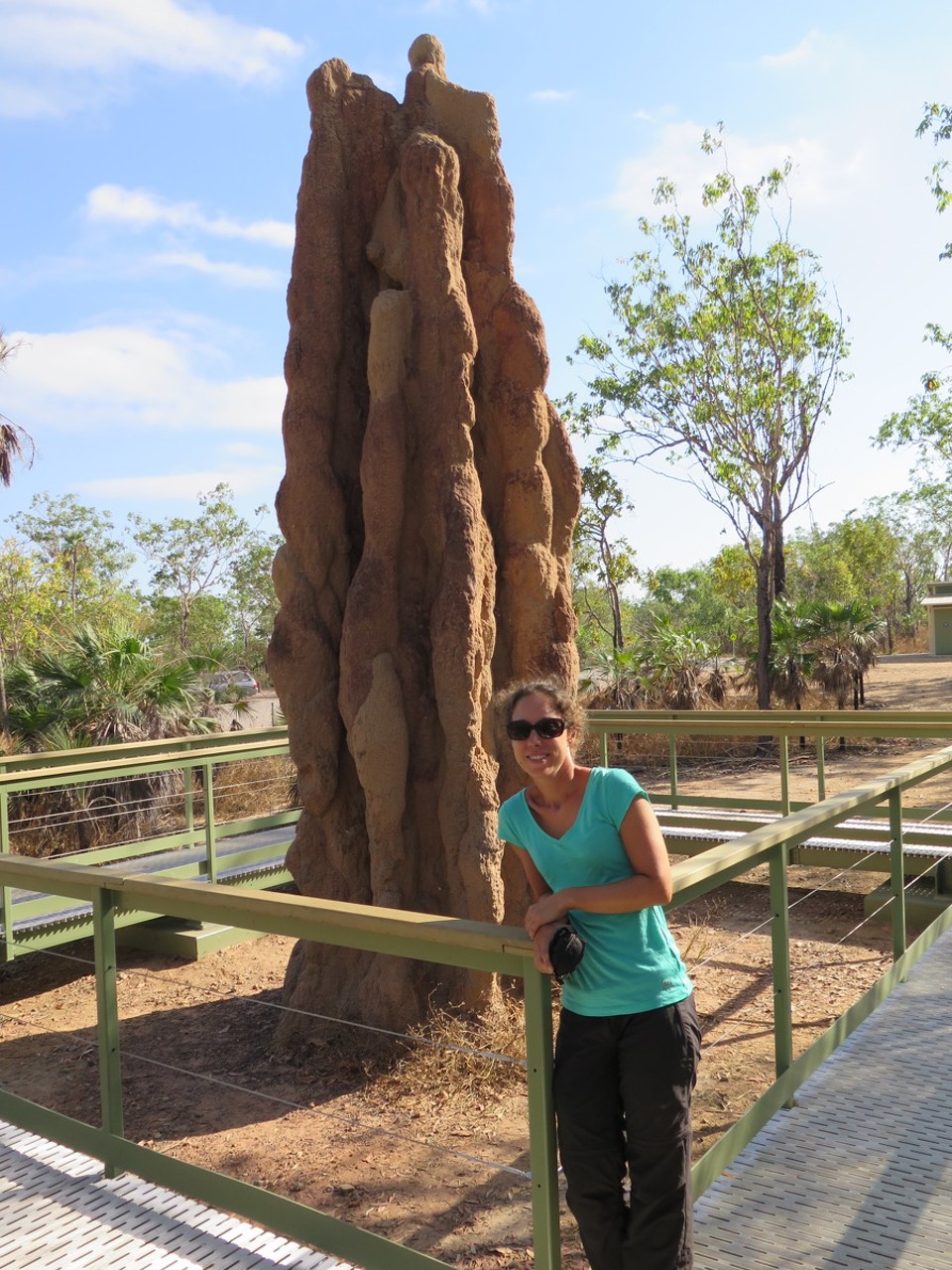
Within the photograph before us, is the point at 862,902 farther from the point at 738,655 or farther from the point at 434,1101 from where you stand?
the point at 738,655

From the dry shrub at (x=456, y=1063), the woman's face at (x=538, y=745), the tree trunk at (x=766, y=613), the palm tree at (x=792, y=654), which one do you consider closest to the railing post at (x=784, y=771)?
the dry shrub at (x=456, y=1063)

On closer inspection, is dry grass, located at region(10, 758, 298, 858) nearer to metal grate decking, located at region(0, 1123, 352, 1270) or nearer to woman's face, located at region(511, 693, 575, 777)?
metal grate decking, located at region(0, 1123, 352, 1270)

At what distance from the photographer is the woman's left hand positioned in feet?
7.44

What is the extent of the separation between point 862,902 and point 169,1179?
287 inches

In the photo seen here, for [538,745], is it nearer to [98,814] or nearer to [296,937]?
[296,937]

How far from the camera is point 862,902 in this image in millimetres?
8961

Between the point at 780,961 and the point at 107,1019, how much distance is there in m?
2.20

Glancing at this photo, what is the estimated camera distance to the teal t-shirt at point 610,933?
2.34 metres

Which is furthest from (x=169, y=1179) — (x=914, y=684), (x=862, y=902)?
(x=914, y=684)

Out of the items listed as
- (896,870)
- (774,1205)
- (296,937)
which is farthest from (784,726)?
(296,937)

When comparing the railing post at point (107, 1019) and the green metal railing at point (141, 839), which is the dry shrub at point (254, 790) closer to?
the green metal railing at point (141, 839)

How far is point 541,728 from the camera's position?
248 centimetres

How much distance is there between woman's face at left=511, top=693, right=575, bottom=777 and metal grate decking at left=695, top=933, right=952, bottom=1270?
134 centimetres

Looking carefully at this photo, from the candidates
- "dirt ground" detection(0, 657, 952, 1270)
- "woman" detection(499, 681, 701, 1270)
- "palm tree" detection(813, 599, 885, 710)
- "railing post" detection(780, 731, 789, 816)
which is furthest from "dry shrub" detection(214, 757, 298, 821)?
"woman" detection(499, 681, 701, 1270)
